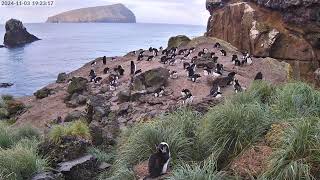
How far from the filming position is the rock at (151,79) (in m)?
23.8

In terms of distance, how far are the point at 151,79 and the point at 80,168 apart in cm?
1326

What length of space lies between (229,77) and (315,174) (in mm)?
16677

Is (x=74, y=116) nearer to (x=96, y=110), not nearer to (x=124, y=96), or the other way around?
(x=96, y=110)

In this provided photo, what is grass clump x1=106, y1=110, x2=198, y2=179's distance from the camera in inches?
344

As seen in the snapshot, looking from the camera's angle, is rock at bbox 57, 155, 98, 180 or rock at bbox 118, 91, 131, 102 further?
rock at bbox 118, 91, 131, 102

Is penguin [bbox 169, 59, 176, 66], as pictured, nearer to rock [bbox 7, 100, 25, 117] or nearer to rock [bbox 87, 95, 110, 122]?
rock [bbox 87, 95, 110, 122]

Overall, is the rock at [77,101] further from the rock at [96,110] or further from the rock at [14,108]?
the rock at [14,108]

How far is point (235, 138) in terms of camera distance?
8211 mm

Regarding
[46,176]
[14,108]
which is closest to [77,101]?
[14,108]

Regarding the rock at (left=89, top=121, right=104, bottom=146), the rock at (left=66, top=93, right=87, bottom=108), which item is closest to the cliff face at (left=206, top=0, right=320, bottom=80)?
the rock at (left=66, top=93, right=87, bottom=108)

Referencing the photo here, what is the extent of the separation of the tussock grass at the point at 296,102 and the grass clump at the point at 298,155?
1.80 meters

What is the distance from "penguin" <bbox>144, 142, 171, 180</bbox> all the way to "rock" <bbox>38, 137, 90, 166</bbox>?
4.28 meters

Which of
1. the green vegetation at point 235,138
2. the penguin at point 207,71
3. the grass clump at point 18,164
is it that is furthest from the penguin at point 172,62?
the grass clump at point 18,164

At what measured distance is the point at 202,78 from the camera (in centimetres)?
2480
